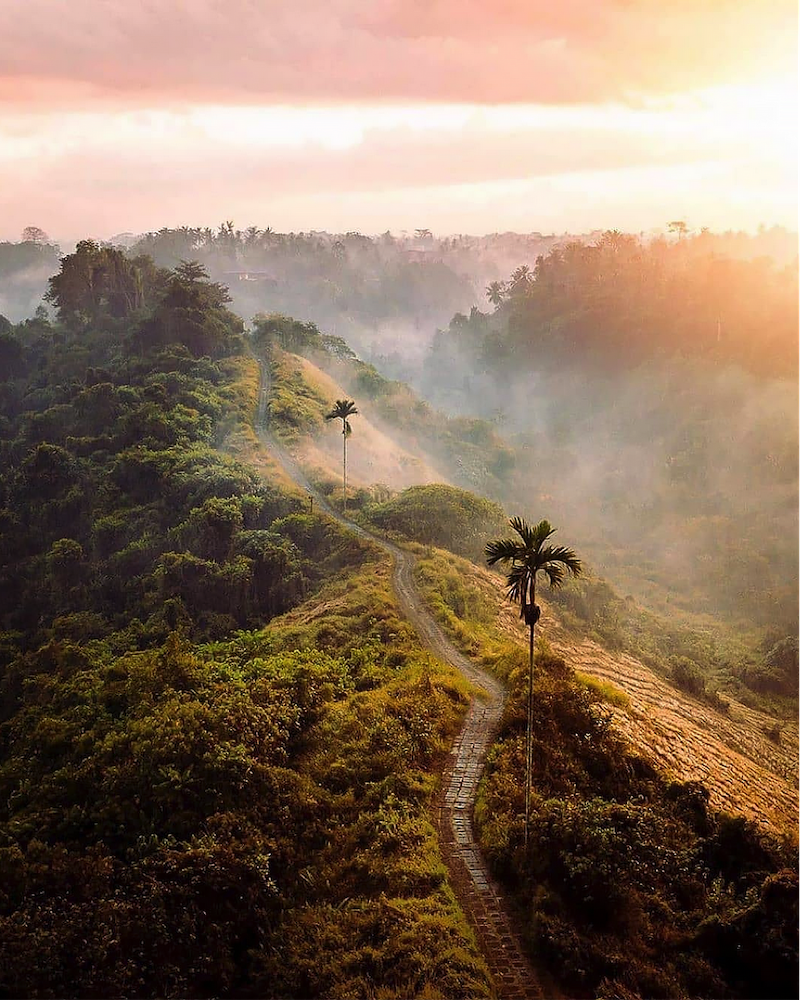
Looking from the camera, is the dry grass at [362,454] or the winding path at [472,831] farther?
the dry grass at [362,454]

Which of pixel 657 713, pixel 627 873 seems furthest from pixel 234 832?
pixel 657 713

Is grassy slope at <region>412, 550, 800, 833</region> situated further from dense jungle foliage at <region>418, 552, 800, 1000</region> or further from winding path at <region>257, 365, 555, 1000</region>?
dense jungle foliage at <region>418, 552, 800, 1000</region>

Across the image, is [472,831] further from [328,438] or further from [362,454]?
[362,454]

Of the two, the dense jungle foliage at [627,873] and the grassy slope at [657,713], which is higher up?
the dense jungle foliage at [627,873]

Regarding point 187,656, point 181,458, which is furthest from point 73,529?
point 187,656

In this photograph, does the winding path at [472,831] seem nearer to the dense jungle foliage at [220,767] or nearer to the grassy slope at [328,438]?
the dense jungle foliage at [220,767]

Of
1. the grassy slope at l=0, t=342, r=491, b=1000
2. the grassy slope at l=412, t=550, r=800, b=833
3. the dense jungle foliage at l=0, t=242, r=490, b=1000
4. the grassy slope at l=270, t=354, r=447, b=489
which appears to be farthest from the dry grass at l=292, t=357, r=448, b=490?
the grassy slope at l=0, t=342, r=491, b=1000

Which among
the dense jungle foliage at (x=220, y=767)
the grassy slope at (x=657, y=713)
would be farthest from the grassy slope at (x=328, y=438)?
the grassy slope at (x=657, y=713)
